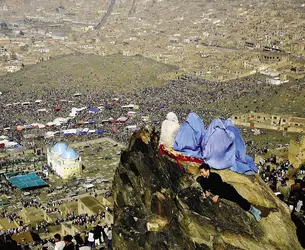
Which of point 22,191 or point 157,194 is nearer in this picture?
point 157,194

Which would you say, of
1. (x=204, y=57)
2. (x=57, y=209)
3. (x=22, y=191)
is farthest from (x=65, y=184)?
(x=204, y=57)

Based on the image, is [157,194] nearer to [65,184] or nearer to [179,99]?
[65,184]

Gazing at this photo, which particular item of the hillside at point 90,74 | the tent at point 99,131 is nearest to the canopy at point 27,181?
the tent at point 99,131

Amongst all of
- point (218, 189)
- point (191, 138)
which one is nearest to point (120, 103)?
point (191, 138)

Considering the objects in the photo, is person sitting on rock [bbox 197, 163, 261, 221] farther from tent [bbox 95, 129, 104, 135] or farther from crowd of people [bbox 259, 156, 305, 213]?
tent [bbox 95, 129, 104, 135]

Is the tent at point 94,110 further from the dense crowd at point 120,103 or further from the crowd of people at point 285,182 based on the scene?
the crowd of people at point 285,182

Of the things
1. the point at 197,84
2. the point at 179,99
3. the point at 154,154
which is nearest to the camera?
the point at 154,154
